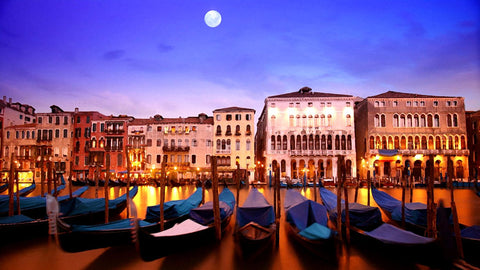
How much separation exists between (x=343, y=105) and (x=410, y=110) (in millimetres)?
5865

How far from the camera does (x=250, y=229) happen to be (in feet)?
23.0

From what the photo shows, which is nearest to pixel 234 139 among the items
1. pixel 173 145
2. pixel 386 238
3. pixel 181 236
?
pixel 173 145

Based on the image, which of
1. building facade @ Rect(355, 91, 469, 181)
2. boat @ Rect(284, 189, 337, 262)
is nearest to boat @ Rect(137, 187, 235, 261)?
boat @ Rect(284, 189, 337, 262)

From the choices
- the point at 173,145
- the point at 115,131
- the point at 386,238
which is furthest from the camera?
the point at 115,131

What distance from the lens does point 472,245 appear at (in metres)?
5.61

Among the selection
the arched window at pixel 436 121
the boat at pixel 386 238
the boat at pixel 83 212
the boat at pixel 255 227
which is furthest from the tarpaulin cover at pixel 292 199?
the arched window at pixel 436 121

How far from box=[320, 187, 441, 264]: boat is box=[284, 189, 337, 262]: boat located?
2.24 ft

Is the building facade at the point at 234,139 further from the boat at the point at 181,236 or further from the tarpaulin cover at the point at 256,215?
the tarpaulin cover at the point at 256,215

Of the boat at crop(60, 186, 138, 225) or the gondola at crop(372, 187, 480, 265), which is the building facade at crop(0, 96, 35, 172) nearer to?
the boat at crop(60, 186, 138, 225)

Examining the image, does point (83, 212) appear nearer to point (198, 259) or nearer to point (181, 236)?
point (181, 236)

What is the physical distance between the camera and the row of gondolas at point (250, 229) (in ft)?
17.1

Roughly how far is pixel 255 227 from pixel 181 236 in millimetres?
1484

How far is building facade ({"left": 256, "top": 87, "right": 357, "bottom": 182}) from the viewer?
28.5 m

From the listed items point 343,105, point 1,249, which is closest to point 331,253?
point 1,249
